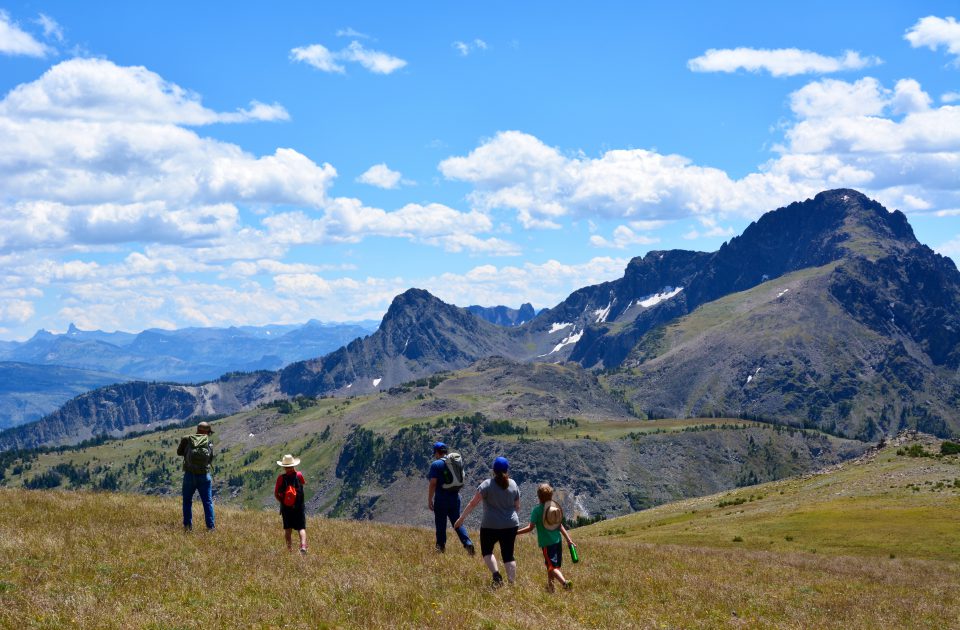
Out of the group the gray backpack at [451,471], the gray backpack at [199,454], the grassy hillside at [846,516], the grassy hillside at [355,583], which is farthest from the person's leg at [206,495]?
the grassy hillside at [846,516]

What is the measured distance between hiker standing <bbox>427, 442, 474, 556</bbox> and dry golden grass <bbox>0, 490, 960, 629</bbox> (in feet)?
3.69

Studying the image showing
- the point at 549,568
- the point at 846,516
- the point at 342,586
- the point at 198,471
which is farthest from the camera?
the point at 846,516

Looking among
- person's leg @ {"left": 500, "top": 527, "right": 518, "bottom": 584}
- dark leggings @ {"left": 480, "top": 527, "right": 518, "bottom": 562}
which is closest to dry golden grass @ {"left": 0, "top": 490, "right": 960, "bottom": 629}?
person's leg @ {"left": 500, "top": 527, "right": 518, "bottom": 584}

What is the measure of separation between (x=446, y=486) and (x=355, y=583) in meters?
6.09

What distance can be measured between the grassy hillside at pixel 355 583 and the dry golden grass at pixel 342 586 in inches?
2.5

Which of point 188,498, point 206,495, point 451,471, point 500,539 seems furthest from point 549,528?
point 188,498

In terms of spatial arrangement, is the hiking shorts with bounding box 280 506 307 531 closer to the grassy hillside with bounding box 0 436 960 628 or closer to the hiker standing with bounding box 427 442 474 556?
the grassy hillside with bounding box 0 436 960 628

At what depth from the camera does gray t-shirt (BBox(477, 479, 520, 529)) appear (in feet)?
63.4

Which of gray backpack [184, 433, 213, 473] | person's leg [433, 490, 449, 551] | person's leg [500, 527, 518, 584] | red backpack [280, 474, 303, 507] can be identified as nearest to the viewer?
person's leg [500, 527, 518, 584]

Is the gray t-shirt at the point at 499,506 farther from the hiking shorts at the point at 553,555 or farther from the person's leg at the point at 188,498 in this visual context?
the person's leg at the point at 188,498

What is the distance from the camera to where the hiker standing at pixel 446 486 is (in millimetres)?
23188

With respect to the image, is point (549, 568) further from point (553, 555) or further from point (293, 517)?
point (293, 517)

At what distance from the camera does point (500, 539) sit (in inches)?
769

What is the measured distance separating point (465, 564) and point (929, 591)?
781 inches
